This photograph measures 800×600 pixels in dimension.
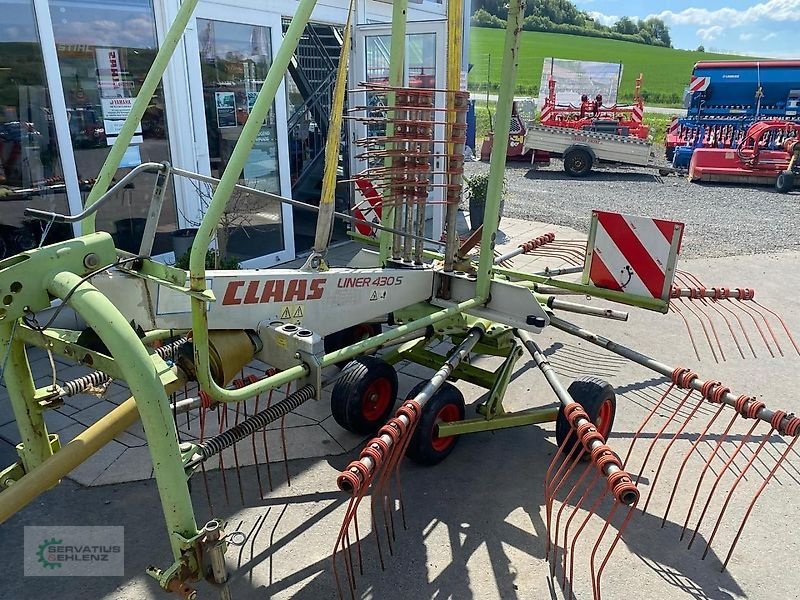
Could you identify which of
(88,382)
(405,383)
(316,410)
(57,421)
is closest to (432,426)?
(316,410)

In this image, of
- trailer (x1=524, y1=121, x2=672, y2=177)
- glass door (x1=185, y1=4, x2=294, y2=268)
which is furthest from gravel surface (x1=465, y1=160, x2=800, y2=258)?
glass door (x1=185, y1=4, x2=294, y2=268)

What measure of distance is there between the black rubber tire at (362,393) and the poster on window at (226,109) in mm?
3929

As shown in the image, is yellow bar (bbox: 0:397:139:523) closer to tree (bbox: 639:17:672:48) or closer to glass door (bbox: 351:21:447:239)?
glass door (bbox: 351:21:447:239)

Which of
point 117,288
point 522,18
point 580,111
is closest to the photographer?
point 117,288

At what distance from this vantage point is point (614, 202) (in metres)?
12.9

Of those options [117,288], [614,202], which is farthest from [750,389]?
[614,202]

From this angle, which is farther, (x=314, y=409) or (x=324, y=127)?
(x=324, y=127)

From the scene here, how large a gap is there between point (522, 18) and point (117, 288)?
2385 millimetres

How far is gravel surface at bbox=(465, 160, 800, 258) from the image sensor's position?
32.2 feet

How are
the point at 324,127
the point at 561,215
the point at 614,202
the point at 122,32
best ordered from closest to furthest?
the point at 122,32
the point at 324,127
the point at 561,215
the point at 614,202

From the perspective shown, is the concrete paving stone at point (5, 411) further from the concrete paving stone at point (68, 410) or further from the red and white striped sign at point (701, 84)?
the red and white striped sign at point (701, 84)

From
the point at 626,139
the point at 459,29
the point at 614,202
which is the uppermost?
the point at 459,29

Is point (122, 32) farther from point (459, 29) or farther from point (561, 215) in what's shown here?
point (561, 215)

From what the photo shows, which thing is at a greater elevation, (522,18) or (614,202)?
(522,18)
